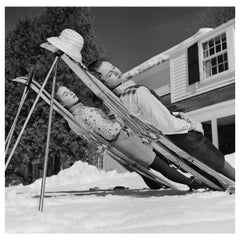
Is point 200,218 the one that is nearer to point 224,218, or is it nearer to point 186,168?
point 224,218

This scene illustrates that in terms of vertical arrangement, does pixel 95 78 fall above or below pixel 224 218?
above

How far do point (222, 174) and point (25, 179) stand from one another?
10.1 metres

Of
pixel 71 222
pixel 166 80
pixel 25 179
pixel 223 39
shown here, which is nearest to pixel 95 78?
pixel 71 222

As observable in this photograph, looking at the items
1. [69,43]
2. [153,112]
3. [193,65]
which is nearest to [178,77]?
[193,65]

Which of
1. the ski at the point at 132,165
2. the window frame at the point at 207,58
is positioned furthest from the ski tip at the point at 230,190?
the window frame at the point at 207,58

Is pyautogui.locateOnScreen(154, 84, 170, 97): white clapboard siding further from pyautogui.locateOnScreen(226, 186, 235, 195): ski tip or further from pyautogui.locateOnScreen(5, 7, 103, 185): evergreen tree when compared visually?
pyautogui.locateOnScreen(226, 186, 235, 195): ski tip

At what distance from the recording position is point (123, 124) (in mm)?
2721

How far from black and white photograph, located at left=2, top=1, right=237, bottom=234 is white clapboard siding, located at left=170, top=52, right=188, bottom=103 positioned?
0.10 feet

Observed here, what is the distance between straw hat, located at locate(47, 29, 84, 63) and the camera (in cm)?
235

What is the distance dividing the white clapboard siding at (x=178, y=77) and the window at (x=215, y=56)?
2.49ft

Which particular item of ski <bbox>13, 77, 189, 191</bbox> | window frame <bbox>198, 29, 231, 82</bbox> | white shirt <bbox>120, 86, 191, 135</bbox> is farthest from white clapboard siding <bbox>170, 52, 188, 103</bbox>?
white shirt <bbox>120, 86, 191, 135</bbox>

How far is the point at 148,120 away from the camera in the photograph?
246cm

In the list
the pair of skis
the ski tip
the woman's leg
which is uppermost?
the pair of skis
